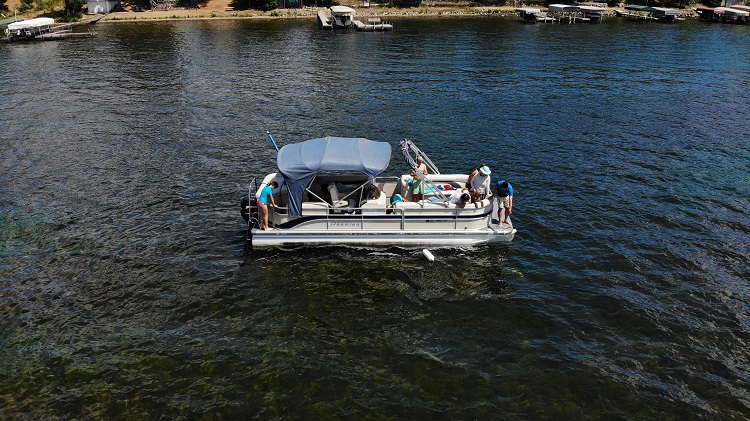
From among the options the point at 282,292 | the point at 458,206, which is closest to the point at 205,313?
the point at 282,292

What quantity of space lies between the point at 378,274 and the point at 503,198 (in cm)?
649

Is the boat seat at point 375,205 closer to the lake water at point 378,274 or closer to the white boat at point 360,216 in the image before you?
the white boat at point 360,216

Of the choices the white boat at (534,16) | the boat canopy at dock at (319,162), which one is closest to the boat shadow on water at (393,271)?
the boat canopy at dock at (319,162)

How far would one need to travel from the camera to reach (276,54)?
6862cm

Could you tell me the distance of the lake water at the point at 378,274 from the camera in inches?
642

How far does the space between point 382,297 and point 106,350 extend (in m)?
9.59

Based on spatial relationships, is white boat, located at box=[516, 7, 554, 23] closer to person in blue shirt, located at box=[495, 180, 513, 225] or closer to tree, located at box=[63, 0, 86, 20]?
tree, located at box=[63, 0, 86, 20]

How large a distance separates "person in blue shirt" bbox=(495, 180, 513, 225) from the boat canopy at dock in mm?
5009

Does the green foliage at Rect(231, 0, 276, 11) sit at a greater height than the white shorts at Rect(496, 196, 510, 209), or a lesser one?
greater

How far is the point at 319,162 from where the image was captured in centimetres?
2253

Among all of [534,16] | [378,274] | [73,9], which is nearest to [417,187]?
[378,274]

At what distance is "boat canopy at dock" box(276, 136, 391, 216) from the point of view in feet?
73.5

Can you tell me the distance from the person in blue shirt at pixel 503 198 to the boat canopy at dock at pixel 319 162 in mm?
5009

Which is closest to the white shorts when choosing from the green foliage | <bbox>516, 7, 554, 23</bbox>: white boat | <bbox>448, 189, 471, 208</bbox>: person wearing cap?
<bbox>448, 189, 471, 208</bbox>: person wearing cap
